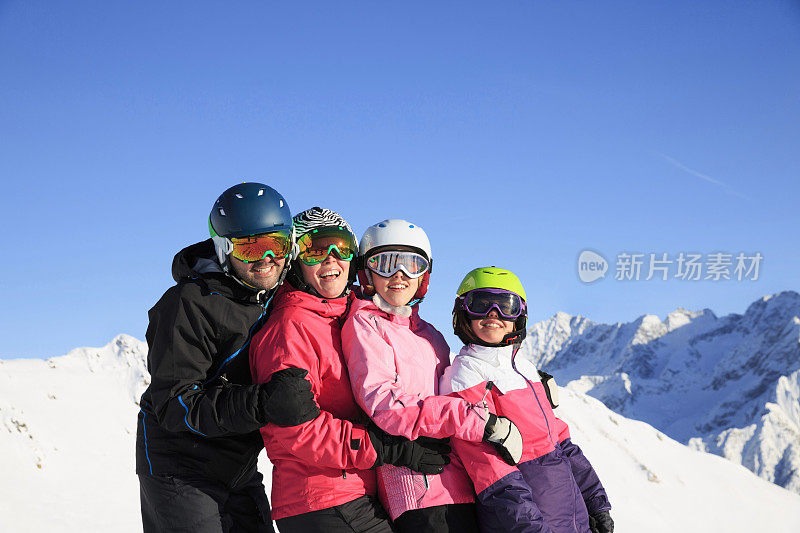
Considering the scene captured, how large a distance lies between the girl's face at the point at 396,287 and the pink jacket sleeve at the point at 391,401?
1.76ft

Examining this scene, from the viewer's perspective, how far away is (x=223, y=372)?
489 centimetres

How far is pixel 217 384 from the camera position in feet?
16.0

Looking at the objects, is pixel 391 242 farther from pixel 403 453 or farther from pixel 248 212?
pixel 403 453

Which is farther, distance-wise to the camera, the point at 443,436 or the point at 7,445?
the point at 7,445

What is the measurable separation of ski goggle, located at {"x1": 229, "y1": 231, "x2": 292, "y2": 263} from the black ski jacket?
8.5 inches

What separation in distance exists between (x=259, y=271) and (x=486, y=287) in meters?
2.09

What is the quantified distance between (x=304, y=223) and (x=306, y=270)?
45 centimetres

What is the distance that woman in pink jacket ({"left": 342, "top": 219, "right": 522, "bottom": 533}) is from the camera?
448 cm

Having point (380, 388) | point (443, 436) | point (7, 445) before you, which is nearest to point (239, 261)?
point (380, 388)

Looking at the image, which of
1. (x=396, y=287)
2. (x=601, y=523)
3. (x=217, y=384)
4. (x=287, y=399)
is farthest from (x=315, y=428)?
(x=601, y=523)

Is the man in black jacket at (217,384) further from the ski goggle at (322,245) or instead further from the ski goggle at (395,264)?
the ski goggle at (395,264)

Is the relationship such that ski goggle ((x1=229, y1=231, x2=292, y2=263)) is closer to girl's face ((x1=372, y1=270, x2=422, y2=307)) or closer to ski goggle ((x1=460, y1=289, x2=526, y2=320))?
girl's face ((x1=372, y1=270, x2=422, y2=307))

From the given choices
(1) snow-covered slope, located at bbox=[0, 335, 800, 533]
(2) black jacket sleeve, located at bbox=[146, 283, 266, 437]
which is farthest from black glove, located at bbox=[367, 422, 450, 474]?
(1) snow-covered slope, located at bbox=[0, 335, 800, 533]

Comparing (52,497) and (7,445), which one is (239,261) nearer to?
(52,497)
